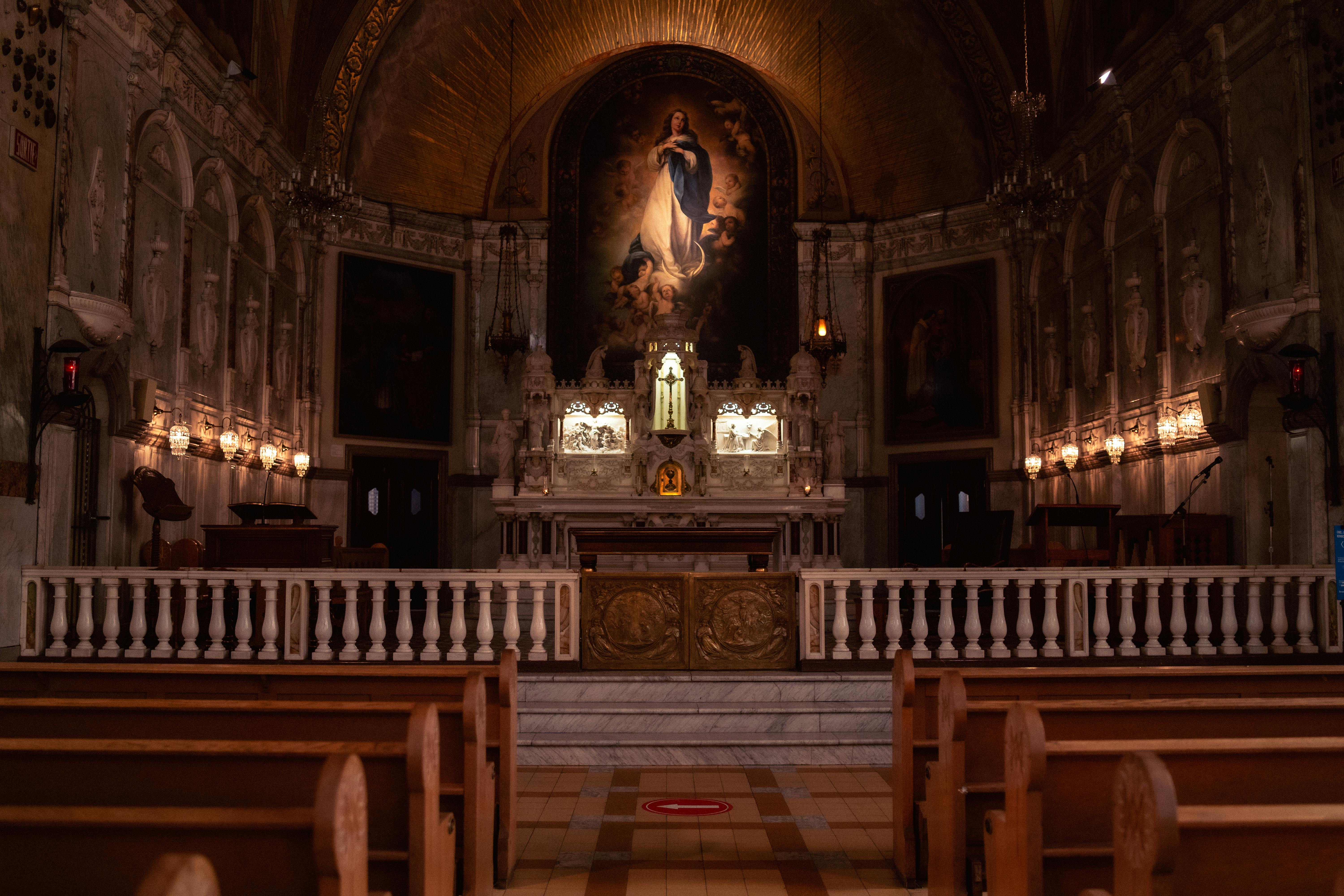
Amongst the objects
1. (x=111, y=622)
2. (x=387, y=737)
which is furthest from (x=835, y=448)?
(x=387, y=737)

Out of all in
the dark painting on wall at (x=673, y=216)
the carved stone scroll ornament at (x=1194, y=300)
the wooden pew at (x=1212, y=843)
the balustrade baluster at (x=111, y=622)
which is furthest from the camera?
the dark painting on wall at (x=673, y=216)

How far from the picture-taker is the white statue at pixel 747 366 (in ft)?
62.2

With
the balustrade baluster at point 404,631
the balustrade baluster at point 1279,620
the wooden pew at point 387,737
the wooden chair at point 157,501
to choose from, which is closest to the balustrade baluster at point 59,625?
the balustrade baluster at point 404,631

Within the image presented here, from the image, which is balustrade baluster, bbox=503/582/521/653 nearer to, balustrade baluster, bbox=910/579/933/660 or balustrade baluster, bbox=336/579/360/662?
balustrade baluster, bbox=336/579/360/662

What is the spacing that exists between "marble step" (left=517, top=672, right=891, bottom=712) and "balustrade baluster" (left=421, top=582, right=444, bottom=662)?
698 millimetres

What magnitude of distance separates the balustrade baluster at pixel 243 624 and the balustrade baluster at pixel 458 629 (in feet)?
4.98

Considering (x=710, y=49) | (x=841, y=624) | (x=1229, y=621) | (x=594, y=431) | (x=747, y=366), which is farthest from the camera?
(x=710, y=49)

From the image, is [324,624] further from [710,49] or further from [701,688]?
[710,49]

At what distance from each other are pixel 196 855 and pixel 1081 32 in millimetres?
16988

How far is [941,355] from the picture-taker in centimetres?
1948

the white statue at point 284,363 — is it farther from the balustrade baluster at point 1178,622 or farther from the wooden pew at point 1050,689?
the wooden pew at point 1050,689

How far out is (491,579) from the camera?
28.9ft

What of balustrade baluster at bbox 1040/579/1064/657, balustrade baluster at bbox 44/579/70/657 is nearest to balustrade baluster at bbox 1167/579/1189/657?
balustrade baluster at bbox 1040/579/1064/657

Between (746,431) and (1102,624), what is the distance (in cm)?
1009
